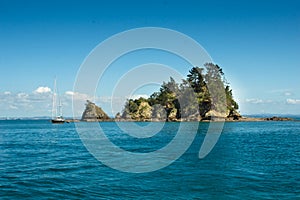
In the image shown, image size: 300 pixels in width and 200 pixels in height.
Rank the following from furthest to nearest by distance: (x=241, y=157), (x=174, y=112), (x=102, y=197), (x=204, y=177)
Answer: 1. (x=174, y=112)
2. (x=241, y=157)
3. (x=204, y=177)
4. (x=102, y=197)

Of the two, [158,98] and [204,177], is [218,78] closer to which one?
[158,98]

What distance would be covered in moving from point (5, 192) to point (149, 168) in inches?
486

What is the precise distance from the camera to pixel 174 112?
162 m

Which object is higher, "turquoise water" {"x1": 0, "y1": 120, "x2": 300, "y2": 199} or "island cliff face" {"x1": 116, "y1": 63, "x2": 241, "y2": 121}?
"island cliff face" {"x1": 116, "y1": 63, "x2": 241, "y2": 121}

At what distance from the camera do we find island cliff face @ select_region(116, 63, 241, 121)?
142250 millimetres

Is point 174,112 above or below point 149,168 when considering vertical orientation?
above

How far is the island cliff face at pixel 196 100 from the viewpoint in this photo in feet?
467

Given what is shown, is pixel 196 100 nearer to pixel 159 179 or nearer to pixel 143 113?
pixel 143 113

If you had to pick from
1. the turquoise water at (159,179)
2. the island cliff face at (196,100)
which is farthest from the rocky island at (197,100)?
the turquoise water at (159,179)

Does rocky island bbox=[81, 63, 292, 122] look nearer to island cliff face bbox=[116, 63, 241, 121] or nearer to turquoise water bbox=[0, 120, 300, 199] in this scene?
island cliff face bbox=[116, 63, 241, 121]

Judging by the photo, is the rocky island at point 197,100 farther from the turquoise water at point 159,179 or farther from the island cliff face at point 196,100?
the turquoise water at point 159,179

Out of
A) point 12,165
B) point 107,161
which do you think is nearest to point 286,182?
point 107,161

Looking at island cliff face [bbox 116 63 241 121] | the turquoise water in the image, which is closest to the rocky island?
island cliff face [bbox 116 63 241 121]

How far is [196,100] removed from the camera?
14962 centimetres
